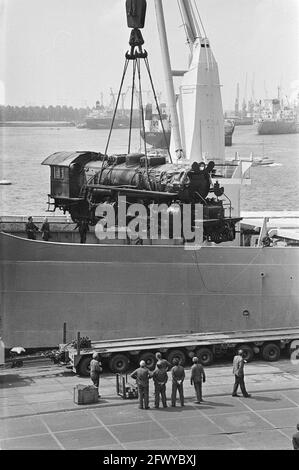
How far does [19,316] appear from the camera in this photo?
19.2 m

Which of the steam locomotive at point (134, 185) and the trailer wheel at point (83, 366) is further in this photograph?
the steam locomotive at point (134, 185)

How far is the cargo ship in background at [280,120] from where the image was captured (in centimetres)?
10906

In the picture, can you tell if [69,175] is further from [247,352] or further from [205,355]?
[247,352]

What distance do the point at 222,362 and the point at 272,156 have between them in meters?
71.6

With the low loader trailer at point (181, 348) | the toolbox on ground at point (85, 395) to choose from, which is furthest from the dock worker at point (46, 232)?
the toolbox on ground at point (85, 395)

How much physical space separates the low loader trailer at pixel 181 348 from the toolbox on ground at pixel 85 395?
2055mm

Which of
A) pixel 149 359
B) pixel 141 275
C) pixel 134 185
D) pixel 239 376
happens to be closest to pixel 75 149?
pixel 141 275

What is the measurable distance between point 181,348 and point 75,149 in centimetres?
7371

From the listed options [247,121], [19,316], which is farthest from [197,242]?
[247,121]

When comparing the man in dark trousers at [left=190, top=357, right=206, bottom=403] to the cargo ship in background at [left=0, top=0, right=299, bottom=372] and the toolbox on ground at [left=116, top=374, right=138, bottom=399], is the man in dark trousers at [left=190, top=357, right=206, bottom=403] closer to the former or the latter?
the toolbox on ground at [left=116, top=374, right=138, bottom=399]

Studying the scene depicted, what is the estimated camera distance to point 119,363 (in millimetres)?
16250

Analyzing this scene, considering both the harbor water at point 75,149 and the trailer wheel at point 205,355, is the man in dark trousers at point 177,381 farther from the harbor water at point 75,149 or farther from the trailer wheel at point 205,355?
the harbor water at point 75,149
